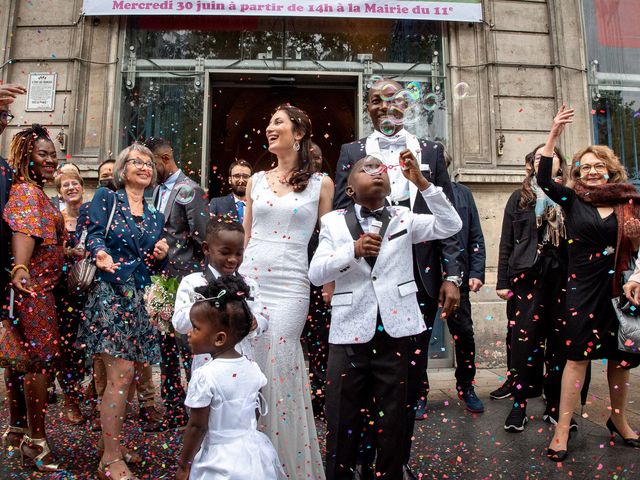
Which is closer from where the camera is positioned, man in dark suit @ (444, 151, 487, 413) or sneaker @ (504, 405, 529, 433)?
sneaker @ (504, 405, 529, 433)

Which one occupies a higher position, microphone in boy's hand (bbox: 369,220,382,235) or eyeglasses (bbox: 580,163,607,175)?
eyeglasses (bbox: 580,163,607,175)

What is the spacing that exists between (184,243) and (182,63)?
4188 millimetres

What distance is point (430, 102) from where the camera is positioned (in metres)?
7.96

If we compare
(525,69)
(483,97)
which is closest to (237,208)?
(483,97)

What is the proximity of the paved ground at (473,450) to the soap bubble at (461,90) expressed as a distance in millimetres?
4545

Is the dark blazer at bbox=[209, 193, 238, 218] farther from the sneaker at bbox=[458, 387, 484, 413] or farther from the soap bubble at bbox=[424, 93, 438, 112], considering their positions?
the soap bubble at bbox=[424, 93, 438, 112]

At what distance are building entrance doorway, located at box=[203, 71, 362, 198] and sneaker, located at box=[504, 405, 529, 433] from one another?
4958 millimetres

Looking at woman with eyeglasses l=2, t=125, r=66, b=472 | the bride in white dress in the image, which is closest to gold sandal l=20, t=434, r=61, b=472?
woman with eyeglasses l=2, t=125, r=66, b=472

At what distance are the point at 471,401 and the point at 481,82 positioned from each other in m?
4.91

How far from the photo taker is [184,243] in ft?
16.1

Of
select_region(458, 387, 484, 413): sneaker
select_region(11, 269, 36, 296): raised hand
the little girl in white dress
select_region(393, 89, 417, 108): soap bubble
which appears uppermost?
select_region(393, 89, 417, 108): soap bubble

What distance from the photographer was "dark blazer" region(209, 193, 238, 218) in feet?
18.4

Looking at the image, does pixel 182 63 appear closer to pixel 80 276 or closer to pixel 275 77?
pixel 275 77

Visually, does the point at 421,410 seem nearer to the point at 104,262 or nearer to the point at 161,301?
the point at 161,301
